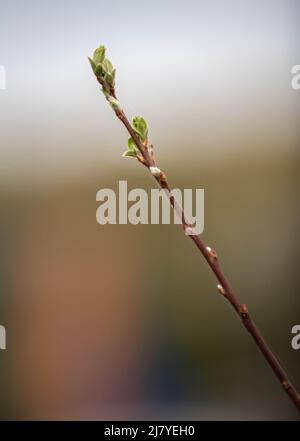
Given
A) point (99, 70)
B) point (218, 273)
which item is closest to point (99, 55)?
point (99, 70)

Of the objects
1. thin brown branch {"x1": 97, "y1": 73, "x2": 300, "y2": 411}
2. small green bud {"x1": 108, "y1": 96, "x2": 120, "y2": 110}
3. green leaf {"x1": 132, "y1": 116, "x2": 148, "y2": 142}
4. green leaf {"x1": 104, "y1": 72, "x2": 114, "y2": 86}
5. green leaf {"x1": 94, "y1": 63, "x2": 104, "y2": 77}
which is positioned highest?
green leaf {"x1": 94, "y1": 63, "x2": 104, "y2": 77}

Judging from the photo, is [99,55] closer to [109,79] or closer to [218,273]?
[109,79]

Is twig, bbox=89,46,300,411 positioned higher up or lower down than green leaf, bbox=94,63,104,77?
lower down

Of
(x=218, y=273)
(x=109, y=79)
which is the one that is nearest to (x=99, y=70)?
(x=109, y=79)

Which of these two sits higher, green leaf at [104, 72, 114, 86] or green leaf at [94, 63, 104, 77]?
green leaf at [94, 63, 104, 77]

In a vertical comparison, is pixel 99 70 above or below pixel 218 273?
above

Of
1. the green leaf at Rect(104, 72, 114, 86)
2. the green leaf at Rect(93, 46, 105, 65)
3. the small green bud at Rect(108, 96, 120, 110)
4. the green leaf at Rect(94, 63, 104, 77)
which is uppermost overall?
the green leaf at Rect(93, 46, 105, 65)
